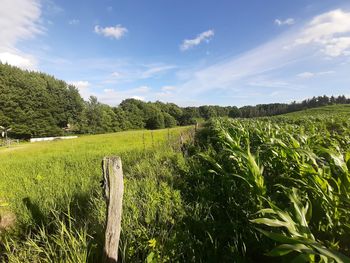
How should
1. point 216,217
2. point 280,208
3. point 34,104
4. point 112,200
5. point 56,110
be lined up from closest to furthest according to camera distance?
point 112,200 < point 280,208 < point 216,217 < point 34,104 < point 56,110

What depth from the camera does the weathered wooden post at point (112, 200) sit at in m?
2.45

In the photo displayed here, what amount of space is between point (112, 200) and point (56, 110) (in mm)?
59545

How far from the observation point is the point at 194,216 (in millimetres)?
3555

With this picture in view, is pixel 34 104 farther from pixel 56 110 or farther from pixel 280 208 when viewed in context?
pixel 280 208

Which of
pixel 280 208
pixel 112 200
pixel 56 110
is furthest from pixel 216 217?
pixel 56 110

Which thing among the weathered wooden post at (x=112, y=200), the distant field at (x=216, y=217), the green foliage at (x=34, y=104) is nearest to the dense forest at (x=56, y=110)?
the green foliage at (x=34, y=104)

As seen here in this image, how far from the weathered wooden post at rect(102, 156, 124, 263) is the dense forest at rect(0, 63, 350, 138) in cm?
3496

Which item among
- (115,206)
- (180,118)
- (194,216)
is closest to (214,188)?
(194,216)

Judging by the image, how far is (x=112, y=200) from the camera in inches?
97.6

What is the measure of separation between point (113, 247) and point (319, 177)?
227 centimetres

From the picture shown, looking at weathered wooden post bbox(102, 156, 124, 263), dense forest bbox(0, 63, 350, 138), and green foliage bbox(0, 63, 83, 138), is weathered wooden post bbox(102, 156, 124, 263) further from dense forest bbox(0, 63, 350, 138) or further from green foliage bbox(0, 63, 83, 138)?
green foliage bbox(0, 63, 83, 138)

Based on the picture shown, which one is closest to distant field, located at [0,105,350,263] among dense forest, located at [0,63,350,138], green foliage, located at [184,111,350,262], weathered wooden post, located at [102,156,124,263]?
green foliage, located at [184,111,350,262]

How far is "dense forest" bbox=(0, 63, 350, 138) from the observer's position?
4912cm

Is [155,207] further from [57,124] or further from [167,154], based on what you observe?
[57,124]
